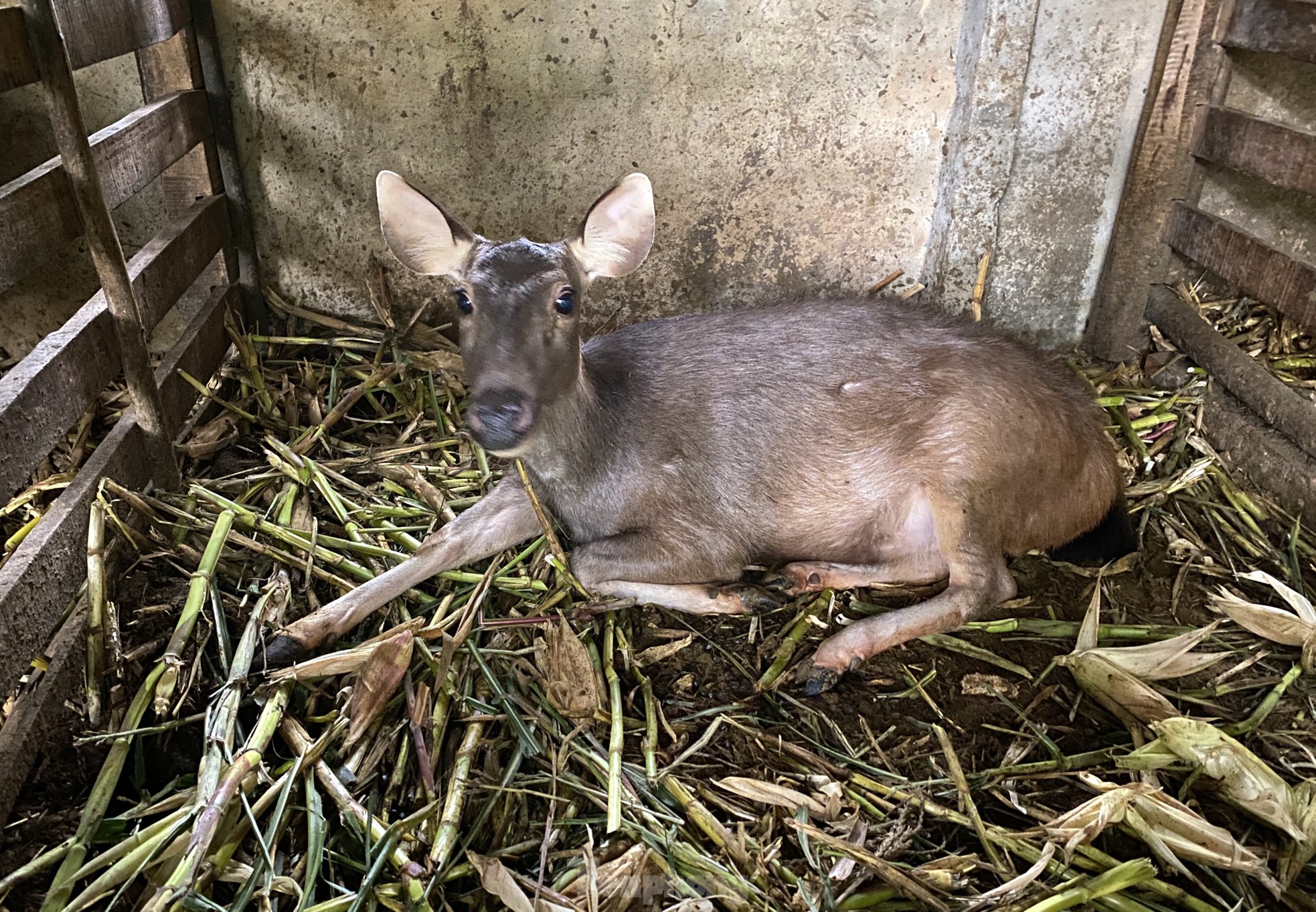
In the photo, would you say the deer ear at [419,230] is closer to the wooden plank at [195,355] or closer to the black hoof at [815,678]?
the wooden plank at [195,355]

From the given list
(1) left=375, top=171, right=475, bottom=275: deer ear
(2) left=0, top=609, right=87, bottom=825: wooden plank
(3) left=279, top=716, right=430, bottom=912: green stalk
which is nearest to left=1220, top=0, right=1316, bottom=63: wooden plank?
(1) left=375, top=171, right=475, bottom=275: deer ear

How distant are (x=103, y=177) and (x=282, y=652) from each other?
1813mm

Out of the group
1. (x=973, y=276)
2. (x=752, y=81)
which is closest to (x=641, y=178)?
(x=752, y=81)

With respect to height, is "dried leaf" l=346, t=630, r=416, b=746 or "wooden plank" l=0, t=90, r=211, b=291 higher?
"wooden plank" l=0, t=90, r=211, b=291

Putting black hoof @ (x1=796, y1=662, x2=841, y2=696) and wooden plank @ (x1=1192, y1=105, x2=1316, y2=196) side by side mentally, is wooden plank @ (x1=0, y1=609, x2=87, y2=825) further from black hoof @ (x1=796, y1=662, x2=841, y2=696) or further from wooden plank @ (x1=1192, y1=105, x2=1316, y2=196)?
wooden plank @ (x1=1192, y1=105, x2=1316, y2=196)

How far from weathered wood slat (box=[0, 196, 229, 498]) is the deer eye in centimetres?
155

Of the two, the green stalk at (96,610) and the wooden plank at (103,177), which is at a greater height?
the wooden plank at (103,177)

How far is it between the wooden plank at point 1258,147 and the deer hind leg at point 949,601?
2.02 metres

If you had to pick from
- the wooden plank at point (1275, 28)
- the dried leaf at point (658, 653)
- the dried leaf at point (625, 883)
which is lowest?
the dried leaf at point (658, 653)

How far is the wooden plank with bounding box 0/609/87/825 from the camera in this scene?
2260 mm

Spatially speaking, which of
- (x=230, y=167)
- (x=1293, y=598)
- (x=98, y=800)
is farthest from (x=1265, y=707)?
(x=230, y=167)

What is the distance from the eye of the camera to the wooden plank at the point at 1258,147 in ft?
11.8

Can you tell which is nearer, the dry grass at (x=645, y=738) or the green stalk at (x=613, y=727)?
the dry grass at (x=645, y=738)

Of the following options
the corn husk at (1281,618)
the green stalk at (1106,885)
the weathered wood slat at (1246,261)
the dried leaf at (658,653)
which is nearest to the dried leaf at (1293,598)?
the corn husk at (1281,618)
